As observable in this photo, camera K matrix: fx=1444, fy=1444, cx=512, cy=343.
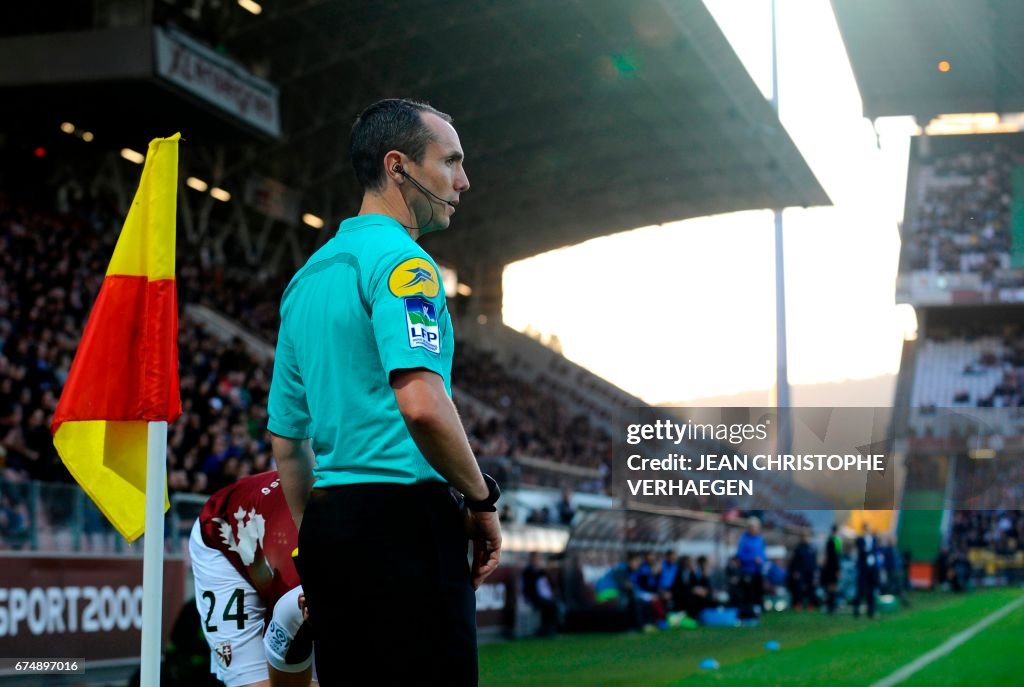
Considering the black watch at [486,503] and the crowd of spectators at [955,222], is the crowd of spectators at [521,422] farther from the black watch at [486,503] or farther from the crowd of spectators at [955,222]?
the black watch at [486,503]

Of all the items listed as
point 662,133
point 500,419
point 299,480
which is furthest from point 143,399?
point 500,419

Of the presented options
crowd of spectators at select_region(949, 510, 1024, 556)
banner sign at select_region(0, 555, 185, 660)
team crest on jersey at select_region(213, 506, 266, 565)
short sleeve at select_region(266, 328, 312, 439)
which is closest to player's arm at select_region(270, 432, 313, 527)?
short sleeve at select_region(266, 328, 312, 439)

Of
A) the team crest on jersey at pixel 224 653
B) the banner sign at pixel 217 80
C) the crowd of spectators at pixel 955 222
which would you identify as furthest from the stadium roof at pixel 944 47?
the crowd of spectators at pixel 955 222

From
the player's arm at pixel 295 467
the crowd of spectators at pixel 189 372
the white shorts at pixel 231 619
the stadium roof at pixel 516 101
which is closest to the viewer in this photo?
the player's arm at pixel 295 467

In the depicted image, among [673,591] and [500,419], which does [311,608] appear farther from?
[500,419]

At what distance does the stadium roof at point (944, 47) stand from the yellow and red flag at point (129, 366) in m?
7.52

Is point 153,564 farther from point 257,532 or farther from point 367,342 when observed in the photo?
point 367,342

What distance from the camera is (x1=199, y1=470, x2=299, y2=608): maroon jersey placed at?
17.9ft

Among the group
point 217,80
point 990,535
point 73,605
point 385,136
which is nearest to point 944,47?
point 73,605

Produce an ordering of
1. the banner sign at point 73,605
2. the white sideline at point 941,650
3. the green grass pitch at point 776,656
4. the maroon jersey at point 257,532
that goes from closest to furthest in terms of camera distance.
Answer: the maroon jersey at point 257,532
the banner sign at point 73,605
the white sideline at point 941,650
the green grass pitch at point 776,656

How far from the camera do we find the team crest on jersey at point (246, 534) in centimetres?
554

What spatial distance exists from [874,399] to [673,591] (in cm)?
843

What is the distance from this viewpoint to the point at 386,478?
Answer: 10.6 feet

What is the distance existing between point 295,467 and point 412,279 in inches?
31.6
